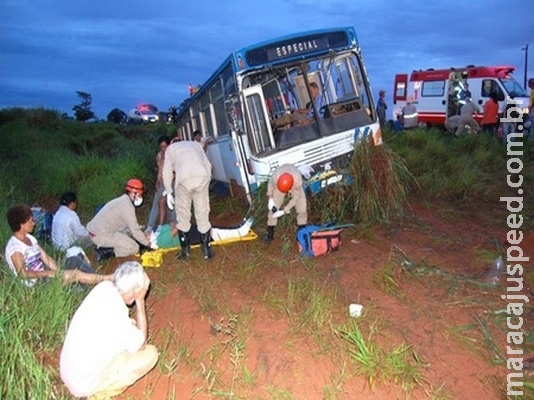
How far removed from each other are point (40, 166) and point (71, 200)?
24.4 feet

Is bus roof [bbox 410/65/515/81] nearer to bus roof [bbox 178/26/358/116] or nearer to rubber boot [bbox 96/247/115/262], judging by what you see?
bus roof [bbox 178/26/358/116]

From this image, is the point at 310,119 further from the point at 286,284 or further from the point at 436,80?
the point at 436,80

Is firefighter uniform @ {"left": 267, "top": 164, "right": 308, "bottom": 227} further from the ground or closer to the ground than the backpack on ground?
further from the ground

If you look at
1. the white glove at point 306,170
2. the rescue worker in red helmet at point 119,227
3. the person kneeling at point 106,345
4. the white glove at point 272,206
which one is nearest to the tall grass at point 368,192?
the white glove at point 306,170

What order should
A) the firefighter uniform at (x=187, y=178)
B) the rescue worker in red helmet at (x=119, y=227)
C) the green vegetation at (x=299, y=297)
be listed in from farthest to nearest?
the rescue worker in red helmet at (x=119, y=227), the firefighter uniform at (x=187, y=178), the green vegetation at (x=299, y=297)

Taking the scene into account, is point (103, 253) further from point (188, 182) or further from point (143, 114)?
point (143, 114)

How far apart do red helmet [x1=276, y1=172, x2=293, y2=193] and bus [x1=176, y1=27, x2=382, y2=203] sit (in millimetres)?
1133

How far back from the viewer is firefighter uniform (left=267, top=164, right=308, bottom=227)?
6.38 m

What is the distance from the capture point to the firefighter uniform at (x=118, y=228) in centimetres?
637

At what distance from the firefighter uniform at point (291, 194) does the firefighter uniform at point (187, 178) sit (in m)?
0.90

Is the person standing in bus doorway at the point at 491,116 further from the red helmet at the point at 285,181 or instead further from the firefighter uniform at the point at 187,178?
the firefighter uniform at the point at 187,178

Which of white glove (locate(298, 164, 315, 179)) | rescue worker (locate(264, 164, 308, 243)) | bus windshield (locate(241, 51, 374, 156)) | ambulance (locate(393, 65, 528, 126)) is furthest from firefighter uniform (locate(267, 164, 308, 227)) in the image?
ambulance (locate(393, 65, 528, 126))

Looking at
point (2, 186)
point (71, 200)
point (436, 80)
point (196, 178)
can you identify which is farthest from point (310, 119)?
point (436, 80)

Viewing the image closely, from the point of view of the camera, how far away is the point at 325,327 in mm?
4320
